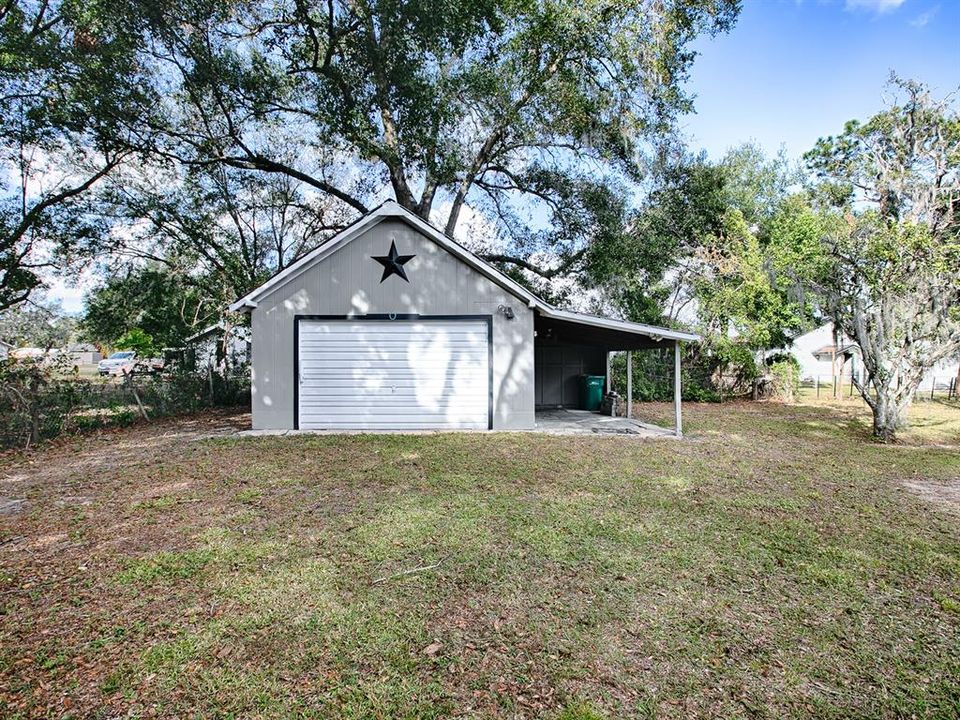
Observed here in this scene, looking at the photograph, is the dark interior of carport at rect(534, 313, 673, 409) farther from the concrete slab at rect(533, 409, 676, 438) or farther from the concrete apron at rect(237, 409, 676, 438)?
the concrete apron at rect(237, 409, 676, 438)

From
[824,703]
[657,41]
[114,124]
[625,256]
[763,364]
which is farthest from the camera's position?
[763,364]

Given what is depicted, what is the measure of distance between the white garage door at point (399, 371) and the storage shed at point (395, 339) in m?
0.02

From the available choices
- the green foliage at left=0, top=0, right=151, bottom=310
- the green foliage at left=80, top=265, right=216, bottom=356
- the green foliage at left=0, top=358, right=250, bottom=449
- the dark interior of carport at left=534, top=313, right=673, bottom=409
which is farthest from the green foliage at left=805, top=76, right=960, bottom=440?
the green foliage at left=80, top=265, right=216, bottom=356

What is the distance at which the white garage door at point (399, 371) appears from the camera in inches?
413

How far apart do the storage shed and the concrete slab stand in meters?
0.84

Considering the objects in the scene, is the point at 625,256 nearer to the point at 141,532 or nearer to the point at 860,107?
the point at 860,107

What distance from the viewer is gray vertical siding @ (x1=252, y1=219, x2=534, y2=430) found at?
10500 millimetres

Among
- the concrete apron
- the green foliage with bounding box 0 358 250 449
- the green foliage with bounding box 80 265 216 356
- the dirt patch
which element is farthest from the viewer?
the green foliage with bounding box 80 265 216 356

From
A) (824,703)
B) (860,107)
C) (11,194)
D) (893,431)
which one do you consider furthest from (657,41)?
(11,194)

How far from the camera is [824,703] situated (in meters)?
2.36

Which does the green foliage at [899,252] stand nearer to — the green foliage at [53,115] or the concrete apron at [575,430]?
the concrete apron at [575,430]

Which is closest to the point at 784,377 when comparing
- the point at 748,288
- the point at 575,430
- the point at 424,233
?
the point at 748,288

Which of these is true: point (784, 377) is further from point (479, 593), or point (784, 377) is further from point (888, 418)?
point (479, 593)

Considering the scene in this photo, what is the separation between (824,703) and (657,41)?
49.0 feet
